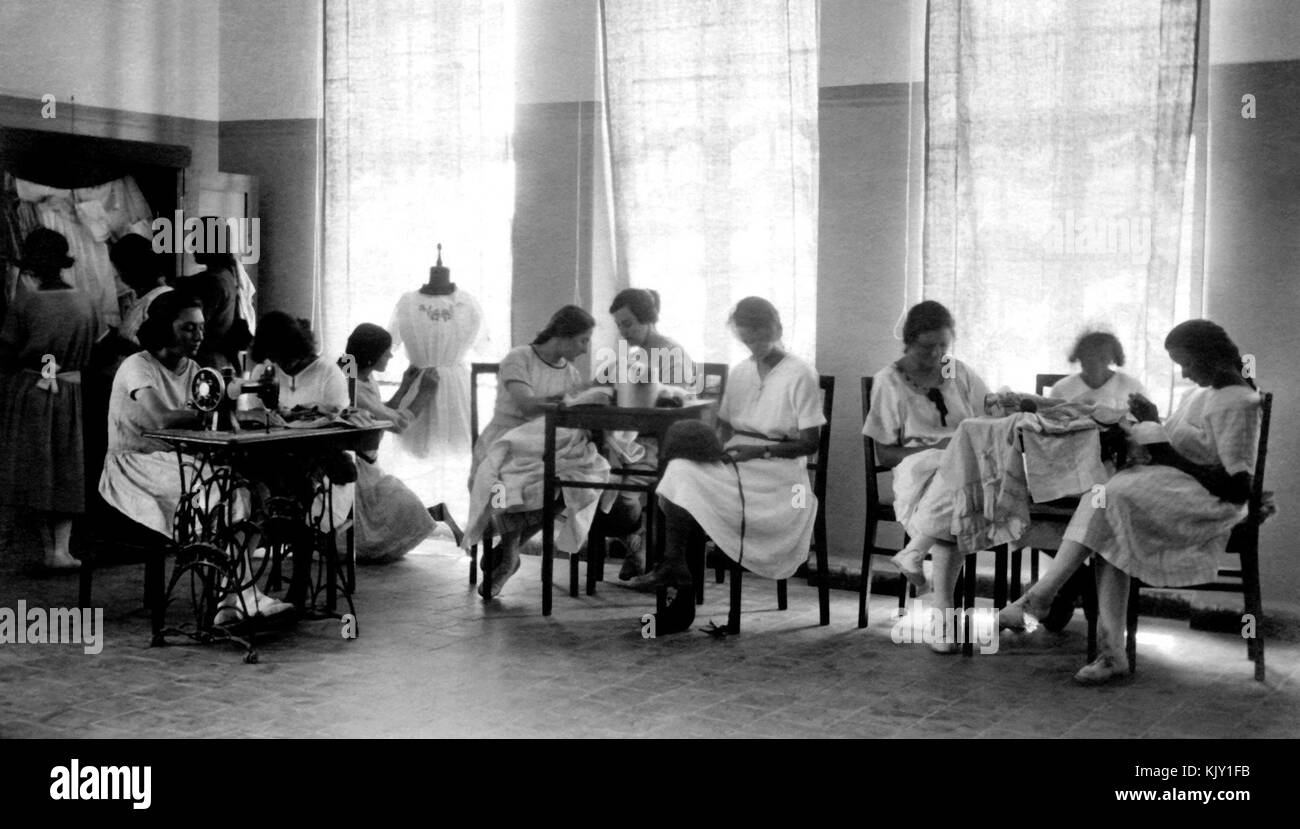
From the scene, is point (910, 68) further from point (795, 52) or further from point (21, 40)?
point (21, 40)

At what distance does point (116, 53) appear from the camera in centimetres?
788

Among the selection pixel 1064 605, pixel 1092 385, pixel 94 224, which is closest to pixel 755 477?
pixel 1064 605

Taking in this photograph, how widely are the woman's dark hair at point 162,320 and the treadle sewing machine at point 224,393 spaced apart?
42 centimetres

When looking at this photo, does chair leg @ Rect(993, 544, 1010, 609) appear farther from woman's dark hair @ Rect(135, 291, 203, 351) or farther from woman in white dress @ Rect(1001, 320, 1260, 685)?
woman's dark hair @ Rect(135, 291, 203, 351)

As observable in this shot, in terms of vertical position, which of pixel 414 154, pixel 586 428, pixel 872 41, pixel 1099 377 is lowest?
pixel 586 428

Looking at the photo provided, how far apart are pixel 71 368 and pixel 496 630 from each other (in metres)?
2.65

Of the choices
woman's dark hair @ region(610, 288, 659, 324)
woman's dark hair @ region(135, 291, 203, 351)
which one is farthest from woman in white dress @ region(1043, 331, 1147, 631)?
woman's dark hair @ region(135, 291, 203, 351)

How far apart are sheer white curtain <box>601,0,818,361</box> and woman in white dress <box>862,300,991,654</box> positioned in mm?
1182

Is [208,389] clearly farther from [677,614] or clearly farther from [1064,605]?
[1064,605]

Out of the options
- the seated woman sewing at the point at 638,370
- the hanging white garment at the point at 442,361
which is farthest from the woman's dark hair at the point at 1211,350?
the hanging white garment at the point at 442,361

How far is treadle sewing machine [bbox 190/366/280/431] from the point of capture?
4953 mm

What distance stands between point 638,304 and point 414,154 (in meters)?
2.17

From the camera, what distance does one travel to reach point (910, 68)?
653cm
